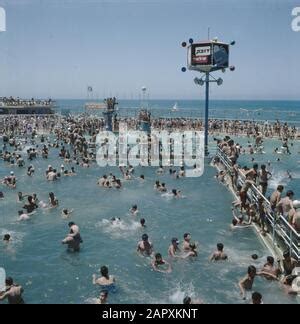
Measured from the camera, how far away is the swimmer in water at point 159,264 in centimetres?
1238

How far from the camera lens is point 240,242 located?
46.8ft

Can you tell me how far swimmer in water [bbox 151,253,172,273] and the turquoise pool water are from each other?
201 millimetres

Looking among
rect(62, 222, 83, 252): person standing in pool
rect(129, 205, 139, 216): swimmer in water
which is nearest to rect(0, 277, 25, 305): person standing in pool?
rect(62, 222, 83, 252): person standing in pool

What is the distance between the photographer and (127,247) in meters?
14.3

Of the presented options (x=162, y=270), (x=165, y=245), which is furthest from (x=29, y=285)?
(x=165, y=245)

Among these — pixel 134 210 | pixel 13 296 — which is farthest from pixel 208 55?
pixel 13 296

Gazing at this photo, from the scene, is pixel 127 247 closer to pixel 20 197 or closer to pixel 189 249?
pixel 189 249

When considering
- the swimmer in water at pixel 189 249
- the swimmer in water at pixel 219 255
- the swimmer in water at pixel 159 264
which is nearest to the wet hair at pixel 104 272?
the swimmer in water at pixel 159 264

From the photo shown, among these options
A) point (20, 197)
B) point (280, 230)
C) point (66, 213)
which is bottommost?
point (66, 213)

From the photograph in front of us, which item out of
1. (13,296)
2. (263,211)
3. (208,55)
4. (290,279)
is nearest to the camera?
(13,296)

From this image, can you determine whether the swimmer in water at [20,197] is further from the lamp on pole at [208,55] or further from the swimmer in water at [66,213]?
the lamp on pole at [208,55]

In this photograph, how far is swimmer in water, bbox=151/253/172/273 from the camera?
1238 cm

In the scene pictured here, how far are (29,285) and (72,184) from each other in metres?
12.8

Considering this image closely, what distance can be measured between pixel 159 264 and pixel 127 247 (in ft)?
6.61
